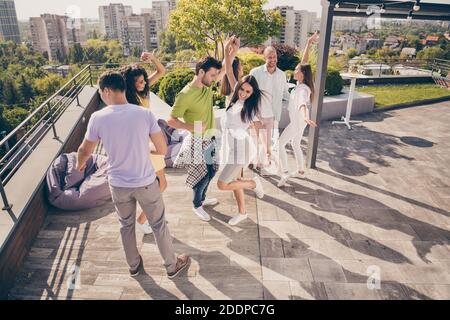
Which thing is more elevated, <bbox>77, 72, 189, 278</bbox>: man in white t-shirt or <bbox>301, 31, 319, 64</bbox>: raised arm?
<bbox>301, 31, 319, 64</bbox>: raised arm

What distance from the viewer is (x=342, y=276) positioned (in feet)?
10.3

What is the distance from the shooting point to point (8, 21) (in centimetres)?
13900

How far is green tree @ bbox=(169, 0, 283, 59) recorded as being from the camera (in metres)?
9.83

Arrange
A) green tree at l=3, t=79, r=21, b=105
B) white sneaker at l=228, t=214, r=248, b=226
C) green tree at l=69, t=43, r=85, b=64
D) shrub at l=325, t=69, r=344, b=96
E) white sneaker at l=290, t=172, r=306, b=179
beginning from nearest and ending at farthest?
white sneaker at l=228, t=214, r=248, b=226 → white sneaker at l=290, t=172, r=306, b=179 → shrub at l=325, t=69, r=344, b=96 → green tree at l=3, t=79, r=21, b=105 → green tree at l=69, t=43, r=85, b=64

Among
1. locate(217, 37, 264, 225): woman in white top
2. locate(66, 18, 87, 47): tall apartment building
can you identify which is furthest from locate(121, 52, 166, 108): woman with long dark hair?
locate(66, 18, 87, 47): tall apartment building

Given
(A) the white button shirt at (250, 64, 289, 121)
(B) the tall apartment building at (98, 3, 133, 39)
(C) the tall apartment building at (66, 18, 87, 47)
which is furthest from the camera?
(B) the tall apartment building at (98, 3, 133, 39)

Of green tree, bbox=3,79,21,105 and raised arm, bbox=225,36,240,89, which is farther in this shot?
green tree, bbox=3,79,21,105

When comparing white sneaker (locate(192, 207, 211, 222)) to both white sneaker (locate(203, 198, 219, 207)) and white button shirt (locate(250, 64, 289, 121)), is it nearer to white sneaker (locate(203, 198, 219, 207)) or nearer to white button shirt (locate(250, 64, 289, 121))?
white sneaker (locate(203, 198, 219, 207))

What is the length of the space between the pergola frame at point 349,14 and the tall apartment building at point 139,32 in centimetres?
14271

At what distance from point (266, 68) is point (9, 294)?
12.9 feet

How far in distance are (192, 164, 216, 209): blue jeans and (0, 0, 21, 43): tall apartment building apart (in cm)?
16593

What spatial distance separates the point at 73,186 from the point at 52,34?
13488 cm

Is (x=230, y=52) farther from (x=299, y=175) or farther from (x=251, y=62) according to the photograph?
(x=251, y=62)
